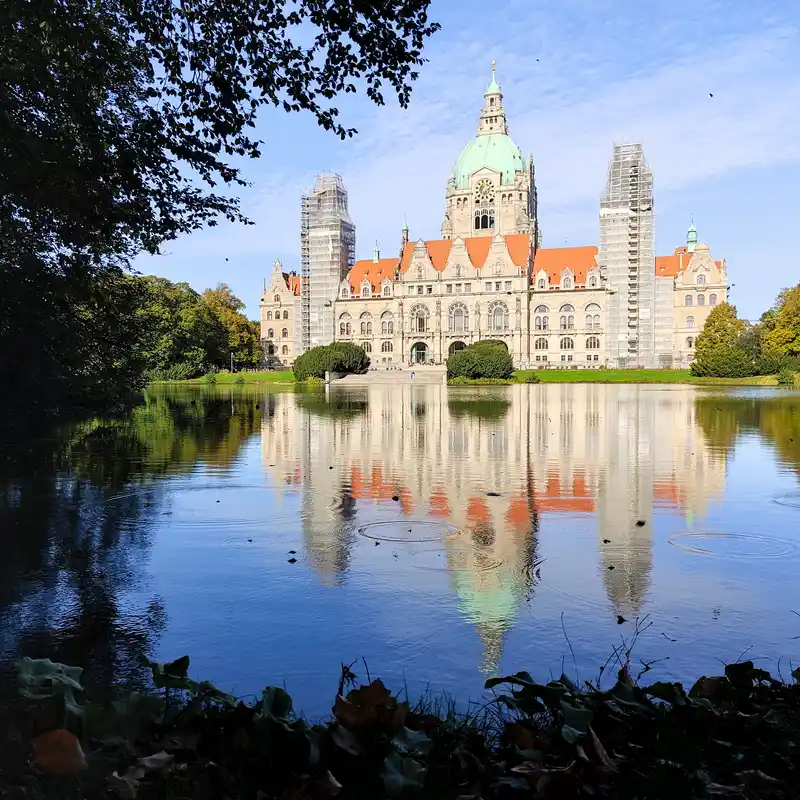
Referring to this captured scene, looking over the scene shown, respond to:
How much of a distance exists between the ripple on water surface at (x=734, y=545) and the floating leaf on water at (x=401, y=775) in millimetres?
5666

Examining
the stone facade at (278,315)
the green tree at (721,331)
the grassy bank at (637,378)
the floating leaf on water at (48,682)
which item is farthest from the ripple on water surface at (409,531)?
the stone facade at (278,315)

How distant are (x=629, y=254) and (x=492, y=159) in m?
29.0

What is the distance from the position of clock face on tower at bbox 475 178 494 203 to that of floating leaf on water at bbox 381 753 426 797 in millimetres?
119097

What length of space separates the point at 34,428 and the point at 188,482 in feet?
8.09

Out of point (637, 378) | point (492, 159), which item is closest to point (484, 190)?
point (492, 159)

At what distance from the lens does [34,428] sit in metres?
11.8

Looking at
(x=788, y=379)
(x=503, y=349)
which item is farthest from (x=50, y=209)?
(x=503, y=349)

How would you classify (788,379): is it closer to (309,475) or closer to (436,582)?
(309,475)

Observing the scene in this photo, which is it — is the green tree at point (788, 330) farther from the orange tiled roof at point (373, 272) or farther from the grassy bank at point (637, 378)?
the orange tiled roof at point (373, 272)

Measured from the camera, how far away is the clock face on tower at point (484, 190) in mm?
116688

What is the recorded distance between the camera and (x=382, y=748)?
3.10m

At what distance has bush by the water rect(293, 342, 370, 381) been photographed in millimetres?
75250

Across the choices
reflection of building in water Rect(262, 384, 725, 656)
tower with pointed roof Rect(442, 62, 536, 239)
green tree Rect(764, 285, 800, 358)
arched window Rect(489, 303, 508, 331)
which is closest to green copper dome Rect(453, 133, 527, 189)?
tower with pointed roof Rect(442, 62, 536, 239)

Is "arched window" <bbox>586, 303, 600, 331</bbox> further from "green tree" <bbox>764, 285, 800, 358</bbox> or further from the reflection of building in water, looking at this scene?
the reflection of building in water
